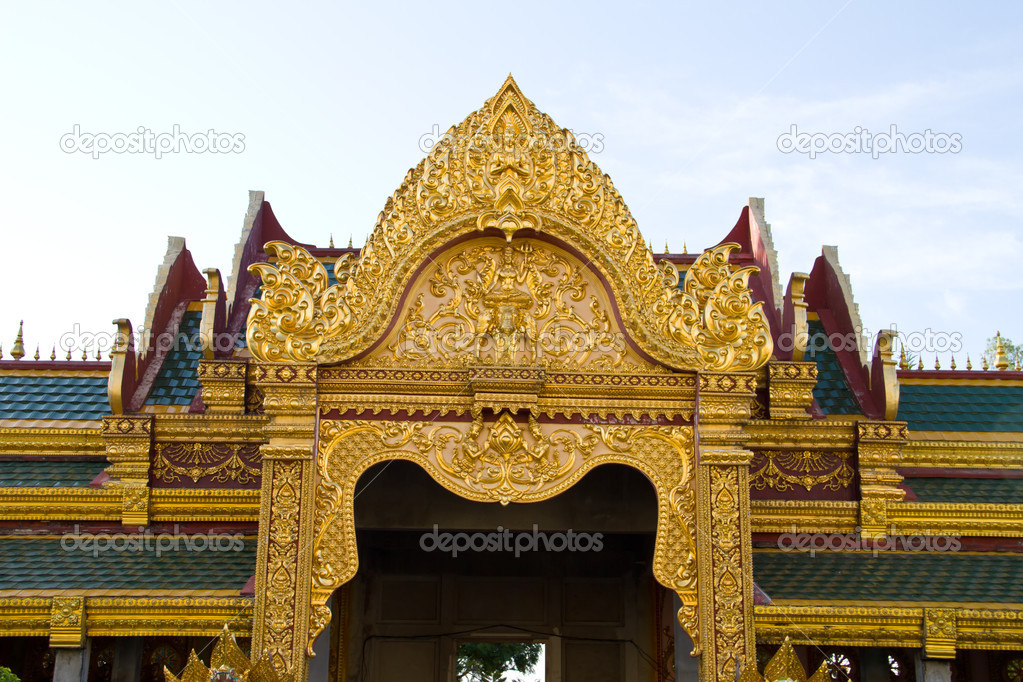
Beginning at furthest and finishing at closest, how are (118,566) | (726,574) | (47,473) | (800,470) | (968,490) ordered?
(968,490), (47,473), (800,470), (118,566), (726,574)

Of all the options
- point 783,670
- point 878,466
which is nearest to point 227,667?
point 783,670

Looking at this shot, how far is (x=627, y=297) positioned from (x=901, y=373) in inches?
212

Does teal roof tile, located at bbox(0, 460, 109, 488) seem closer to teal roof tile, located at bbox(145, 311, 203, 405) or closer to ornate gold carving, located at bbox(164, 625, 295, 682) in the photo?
teal roof tile, located at bbox(145, 311, 203, 405)

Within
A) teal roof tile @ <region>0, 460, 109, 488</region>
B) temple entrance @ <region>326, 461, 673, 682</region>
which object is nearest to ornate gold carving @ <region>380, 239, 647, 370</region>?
temple entrance @ <region>326, 461, 673, 682</region>

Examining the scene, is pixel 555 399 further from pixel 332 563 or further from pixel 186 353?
pixel 186 353

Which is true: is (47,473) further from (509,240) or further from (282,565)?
(509,240)

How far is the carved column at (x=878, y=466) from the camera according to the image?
33.5 feet

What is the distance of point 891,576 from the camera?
9570 millimetres

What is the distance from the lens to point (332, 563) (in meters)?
8.06

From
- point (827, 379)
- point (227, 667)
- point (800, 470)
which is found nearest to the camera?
point (227, 667)

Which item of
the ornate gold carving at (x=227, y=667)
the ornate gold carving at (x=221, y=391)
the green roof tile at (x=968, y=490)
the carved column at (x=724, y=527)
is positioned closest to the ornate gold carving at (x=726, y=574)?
the carved column at (x=724, y=527)

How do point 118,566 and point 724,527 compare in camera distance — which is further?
point 118,566

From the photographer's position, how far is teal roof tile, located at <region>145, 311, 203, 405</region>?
437 inches

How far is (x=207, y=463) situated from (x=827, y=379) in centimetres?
738
